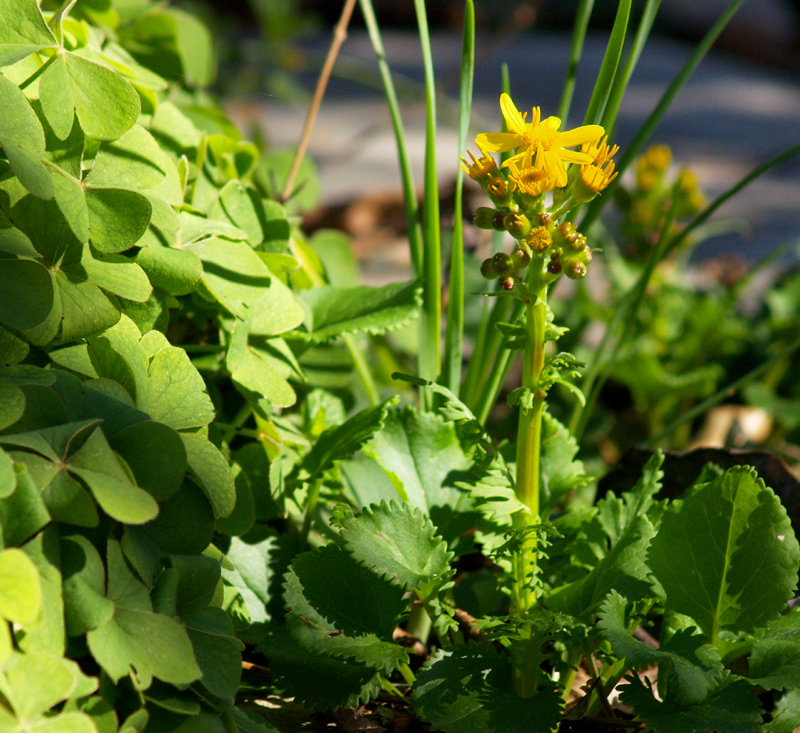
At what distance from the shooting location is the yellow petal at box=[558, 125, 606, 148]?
505 mm

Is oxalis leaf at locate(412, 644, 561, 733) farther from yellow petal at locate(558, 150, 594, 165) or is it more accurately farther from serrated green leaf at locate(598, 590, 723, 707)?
yellow petal at locate(558, 150, 594, 165)

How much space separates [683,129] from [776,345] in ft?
8.74

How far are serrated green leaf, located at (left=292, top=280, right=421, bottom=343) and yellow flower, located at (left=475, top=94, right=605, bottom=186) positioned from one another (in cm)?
20

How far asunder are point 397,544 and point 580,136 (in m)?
0.32

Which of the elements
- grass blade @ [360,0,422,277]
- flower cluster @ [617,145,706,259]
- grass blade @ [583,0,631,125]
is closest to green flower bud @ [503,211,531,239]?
grass blade @ [583,0,631,125]

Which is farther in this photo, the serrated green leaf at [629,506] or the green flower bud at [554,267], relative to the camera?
the serrated green leaf at [629,506]

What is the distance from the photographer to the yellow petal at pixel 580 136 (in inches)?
19.9

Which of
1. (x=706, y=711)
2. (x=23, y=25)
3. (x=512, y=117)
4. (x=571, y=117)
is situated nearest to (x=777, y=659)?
(x=706, y=711)

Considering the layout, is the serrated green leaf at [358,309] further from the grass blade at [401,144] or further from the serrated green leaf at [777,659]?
the serrated green leaf at [777,659]

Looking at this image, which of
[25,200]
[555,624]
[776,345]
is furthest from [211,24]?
[555,624]

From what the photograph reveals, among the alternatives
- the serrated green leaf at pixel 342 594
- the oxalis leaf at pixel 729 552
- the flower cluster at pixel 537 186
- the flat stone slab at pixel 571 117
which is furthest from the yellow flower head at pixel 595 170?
the flat stone slab at pixel 571 117

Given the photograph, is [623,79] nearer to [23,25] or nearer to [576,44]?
[576,44]

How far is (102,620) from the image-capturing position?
398 mm

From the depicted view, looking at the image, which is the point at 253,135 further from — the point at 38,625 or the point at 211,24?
the point at 38,625
